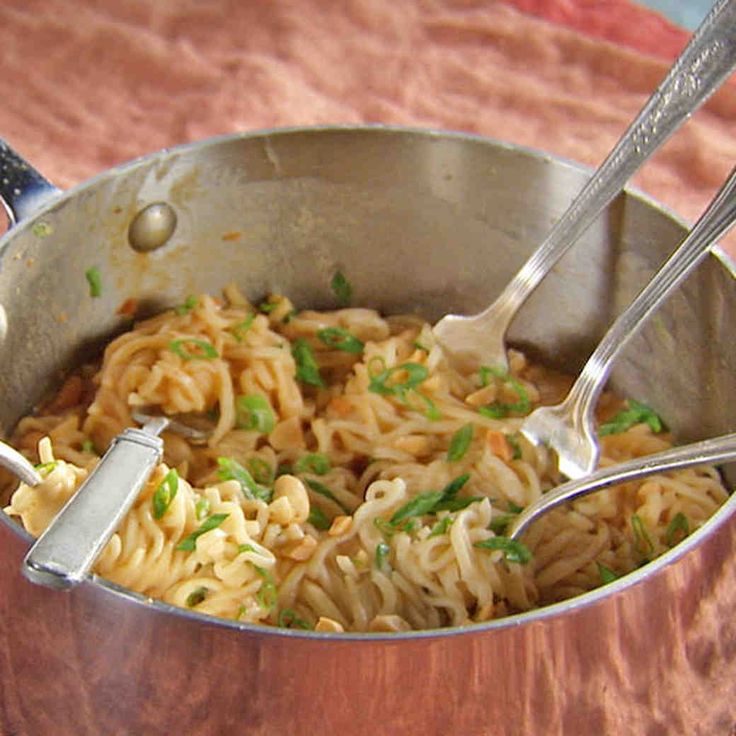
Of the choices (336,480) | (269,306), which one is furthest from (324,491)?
(269,306)

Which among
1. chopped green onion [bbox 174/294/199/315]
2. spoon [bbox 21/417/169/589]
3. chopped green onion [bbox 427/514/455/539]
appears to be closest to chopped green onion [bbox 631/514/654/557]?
chopped green onion [bbox 427/514/455/539]

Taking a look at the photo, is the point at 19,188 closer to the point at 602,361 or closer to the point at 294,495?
the point at 294,495

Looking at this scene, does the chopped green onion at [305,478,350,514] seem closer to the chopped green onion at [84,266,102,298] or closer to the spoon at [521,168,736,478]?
the spoon at [521,168,736,478]

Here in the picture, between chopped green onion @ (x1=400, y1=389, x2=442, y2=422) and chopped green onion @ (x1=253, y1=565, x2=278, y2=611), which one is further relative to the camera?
chopped green onion @ (x1=400, y1=389, x2=442, y2=422)

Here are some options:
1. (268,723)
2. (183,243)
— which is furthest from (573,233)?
(268,723)

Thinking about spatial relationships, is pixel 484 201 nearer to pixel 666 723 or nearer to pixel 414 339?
pixel 414 339

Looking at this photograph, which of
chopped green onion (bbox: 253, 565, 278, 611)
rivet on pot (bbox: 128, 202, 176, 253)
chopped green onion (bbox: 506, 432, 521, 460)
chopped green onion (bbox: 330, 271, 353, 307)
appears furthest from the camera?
chopped green onion (bbox: 330, 271, 353, 307)

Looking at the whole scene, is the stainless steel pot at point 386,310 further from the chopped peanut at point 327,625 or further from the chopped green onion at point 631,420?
the chopped peanut at point 327,625

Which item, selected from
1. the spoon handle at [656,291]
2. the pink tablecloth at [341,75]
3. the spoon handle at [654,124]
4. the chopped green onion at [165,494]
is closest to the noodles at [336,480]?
the chopped green onion at [165,494]
